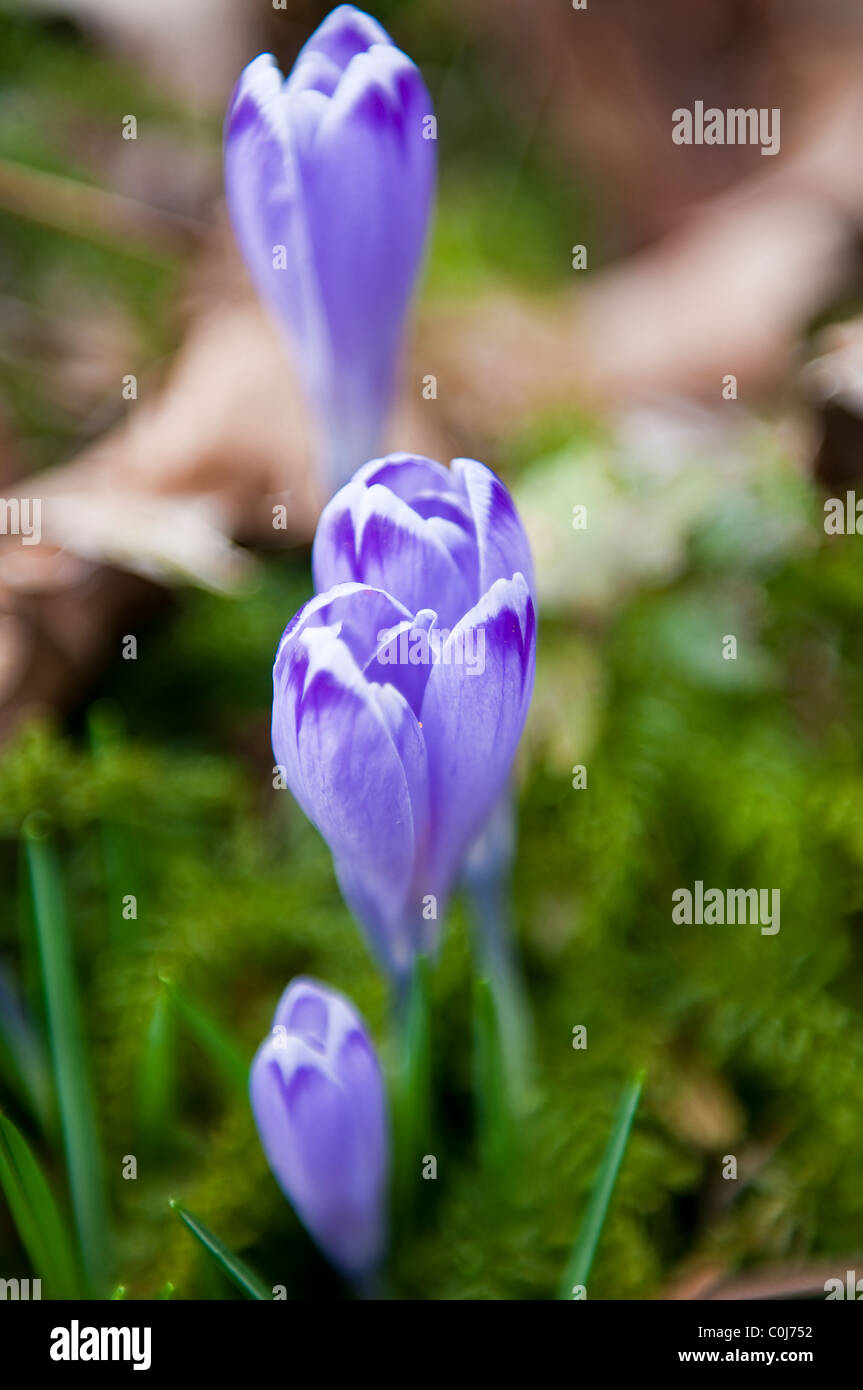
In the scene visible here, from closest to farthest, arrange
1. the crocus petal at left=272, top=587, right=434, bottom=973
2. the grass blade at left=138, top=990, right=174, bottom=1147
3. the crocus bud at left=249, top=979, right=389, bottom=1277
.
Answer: the crocus petal at left=272, top=587, right=434, bottom=973
the crocus bud at left=249, top=979, right=389, bottom=1277
the grass blade at left=138, top=990, right=174, bottom=1147

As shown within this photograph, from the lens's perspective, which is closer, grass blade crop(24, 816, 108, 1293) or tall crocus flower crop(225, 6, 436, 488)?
tall crocus flower crop(225, 6, 436, 488)

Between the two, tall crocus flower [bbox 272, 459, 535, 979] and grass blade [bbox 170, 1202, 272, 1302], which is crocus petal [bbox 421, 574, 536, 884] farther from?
grass blade [bbox 170, 1202, 272, 1302]

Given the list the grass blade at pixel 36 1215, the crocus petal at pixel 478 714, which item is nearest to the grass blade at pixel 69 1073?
the grass blade at pixel 36 1215

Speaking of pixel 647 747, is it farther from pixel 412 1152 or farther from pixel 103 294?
pixel 103 294

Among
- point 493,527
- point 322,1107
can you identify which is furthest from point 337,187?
point 322,1107

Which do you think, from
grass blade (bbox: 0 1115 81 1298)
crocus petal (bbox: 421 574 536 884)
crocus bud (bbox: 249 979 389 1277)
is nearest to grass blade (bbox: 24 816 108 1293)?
grass blade (bbox: 0 1115 81 1298)
